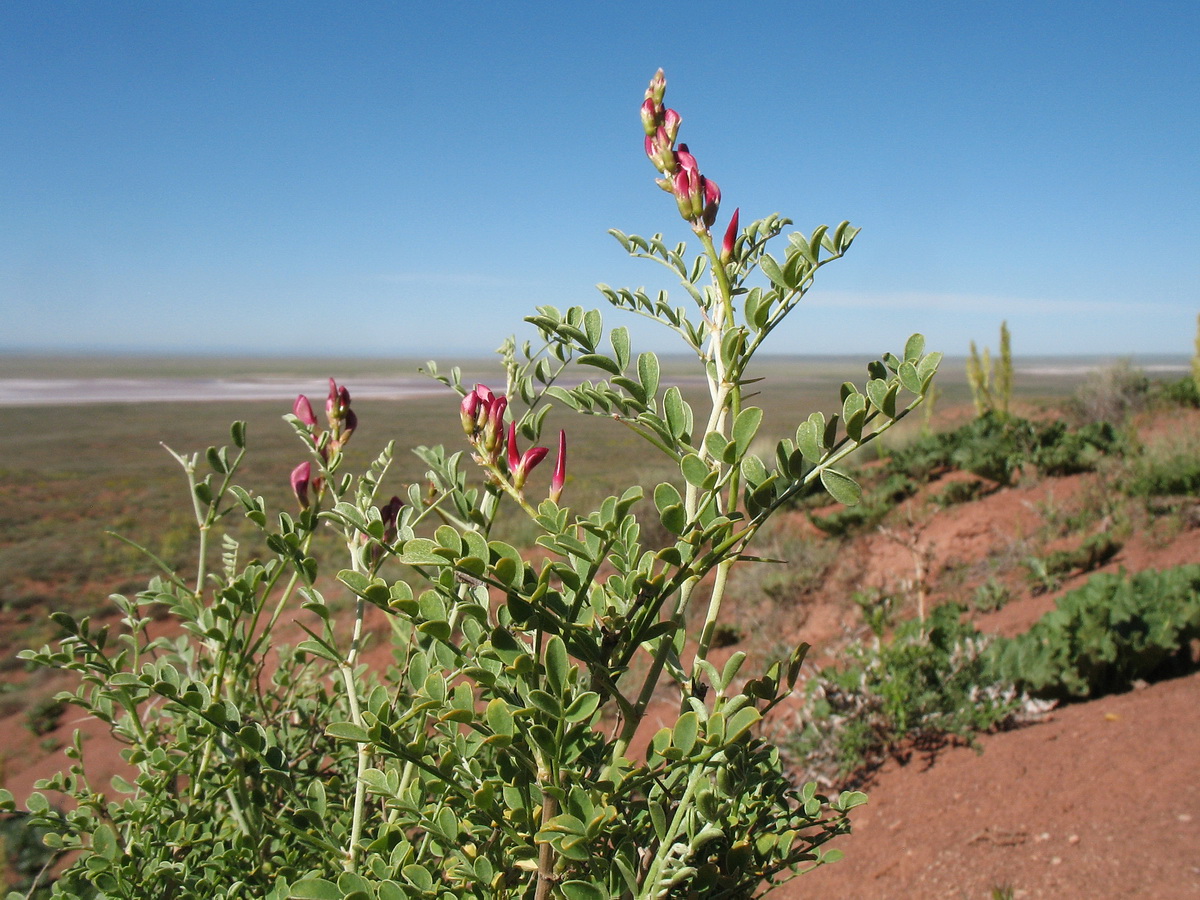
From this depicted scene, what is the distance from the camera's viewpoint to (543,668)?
2.90ft

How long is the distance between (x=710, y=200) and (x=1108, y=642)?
11.9ft

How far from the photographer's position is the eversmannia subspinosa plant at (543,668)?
2.66 ft

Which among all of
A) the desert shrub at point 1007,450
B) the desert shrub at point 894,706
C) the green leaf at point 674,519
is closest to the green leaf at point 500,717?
the green leaf at point 674,519

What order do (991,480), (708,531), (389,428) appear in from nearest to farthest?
(708,531)
(991,480)
(389,428)

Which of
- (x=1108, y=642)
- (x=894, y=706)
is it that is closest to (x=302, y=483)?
(x=894, y=706)

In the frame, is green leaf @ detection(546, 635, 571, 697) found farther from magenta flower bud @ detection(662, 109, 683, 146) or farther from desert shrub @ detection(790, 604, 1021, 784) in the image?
desert shrub @ detection(790, 604, 1021, 784)

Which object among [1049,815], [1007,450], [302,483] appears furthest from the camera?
[1007,450]

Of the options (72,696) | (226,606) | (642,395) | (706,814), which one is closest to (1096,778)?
(706,814)

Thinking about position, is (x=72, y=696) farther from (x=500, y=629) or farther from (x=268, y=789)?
(x=500, y=629)

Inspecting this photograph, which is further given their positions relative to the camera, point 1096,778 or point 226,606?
point 1096,778

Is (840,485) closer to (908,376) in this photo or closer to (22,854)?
(908,376)

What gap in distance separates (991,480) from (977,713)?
584 cm

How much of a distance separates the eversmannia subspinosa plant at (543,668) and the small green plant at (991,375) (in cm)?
1447

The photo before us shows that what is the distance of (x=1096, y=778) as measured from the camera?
289 cm
